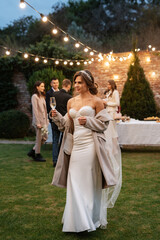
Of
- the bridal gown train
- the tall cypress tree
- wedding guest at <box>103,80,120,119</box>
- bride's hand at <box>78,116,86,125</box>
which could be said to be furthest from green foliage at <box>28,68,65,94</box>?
bride's hand at <box>78,116,86,125</box>

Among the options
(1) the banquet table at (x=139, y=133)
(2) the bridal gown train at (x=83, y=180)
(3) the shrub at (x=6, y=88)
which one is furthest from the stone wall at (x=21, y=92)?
(2) the bridal gown train at (x=83, y=180)

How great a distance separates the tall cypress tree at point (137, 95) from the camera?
1223cm

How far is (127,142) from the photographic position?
8336mm

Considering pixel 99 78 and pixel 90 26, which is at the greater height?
pixel 90 26

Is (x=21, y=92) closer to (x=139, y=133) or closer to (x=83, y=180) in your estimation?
(x=139, y=133)

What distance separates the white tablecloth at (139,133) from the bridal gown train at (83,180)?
5.31 metres

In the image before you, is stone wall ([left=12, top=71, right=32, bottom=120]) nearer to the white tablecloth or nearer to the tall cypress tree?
the tall cypress tree

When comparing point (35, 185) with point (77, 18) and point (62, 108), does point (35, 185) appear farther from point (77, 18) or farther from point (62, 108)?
point (77, 18)

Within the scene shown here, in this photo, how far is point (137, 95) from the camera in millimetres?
12258

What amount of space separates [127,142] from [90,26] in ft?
61.1

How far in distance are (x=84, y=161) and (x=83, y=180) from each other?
0.19 m

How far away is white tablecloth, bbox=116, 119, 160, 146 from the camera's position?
8234mm

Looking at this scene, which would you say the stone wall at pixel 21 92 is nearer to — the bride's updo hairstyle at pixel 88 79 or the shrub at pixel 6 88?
the shrub at pixel 6 88

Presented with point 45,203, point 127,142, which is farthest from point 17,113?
point 45,203
